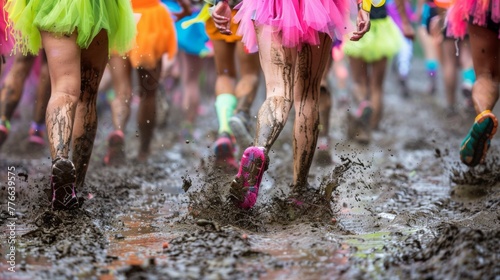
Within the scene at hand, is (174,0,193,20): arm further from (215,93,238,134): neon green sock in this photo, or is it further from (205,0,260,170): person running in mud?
(215,93,238,134): neon green sock

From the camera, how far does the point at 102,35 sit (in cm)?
463

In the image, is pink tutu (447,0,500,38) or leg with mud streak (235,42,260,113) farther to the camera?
leg with mud streak (235,42,260,113)

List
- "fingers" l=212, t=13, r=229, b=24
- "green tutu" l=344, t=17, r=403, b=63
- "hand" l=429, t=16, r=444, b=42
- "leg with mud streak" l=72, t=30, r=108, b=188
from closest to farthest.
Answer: "fingers" l=212, t=13, r=229, b=24
"leg with mud streak" l=72, t=30, r=108, b=188
"hand" l=429, t=16, r=444, b=42
"green tutu" l=344, t=17, r=403, b=63

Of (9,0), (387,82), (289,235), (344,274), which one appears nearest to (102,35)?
(9,0)

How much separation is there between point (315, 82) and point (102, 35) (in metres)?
1.24

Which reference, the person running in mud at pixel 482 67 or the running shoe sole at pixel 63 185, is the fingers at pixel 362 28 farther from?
the running shoe sole at pixel 63 185

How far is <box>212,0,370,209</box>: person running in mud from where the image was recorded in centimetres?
403

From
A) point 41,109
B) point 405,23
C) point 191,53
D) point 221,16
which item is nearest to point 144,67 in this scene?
point 41,109

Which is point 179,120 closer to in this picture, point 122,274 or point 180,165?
point 180,165

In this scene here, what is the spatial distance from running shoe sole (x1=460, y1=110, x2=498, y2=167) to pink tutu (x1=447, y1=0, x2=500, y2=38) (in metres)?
0.57

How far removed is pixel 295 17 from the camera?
4266mm

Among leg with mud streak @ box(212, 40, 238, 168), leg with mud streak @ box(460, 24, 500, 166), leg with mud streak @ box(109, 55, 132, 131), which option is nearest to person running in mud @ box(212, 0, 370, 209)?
leg with mud streak @ box(460, 24, 500, 166)

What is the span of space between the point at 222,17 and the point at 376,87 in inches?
190

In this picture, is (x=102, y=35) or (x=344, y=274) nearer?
(x=344, y=274)
